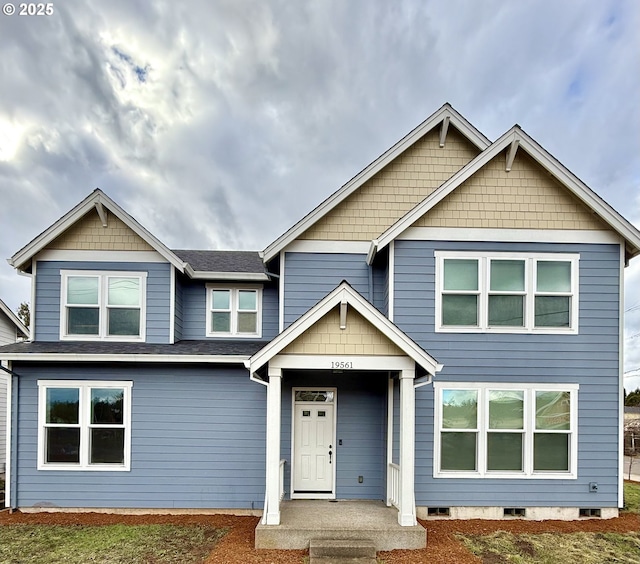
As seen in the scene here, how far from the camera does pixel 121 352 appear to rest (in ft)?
28.0

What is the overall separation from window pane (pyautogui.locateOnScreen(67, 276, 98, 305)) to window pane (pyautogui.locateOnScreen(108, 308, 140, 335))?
1.74ft

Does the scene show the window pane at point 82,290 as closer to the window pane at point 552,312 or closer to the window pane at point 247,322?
the window pane at point 247,322

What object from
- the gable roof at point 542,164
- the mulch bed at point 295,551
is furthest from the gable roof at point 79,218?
the mulch bed at point 295,551

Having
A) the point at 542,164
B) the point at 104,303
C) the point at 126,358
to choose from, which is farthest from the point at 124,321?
the point at 542,164

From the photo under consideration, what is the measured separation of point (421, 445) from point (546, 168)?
20.3ft

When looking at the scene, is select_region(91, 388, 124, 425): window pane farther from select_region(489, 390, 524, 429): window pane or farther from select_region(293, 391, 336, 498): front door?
select_region(489, 390, 524, 429): window pane

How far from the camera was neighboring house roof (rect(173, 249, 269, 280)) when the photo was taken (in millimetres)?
10047

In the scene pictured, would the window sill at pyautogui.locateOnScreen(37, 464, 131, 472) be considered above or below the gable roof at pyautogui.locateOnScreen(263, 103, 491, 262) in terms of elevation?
below

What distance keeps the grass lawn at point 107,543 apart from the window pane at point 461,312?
19.6 feet

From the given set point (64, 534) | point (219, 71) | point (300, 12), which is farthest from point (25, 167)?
point (64, 534)

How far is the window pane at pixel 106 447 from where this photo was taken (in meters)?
8.73

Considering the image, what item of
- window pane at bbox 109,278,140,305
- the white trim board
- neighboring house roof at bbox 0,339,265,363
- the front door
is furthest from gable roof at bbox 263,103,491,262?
the front door

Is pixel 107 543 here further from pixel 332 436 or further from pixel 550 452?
pixel 550 452

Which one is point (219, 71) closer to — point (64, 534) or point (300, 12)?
point (300, 12)
